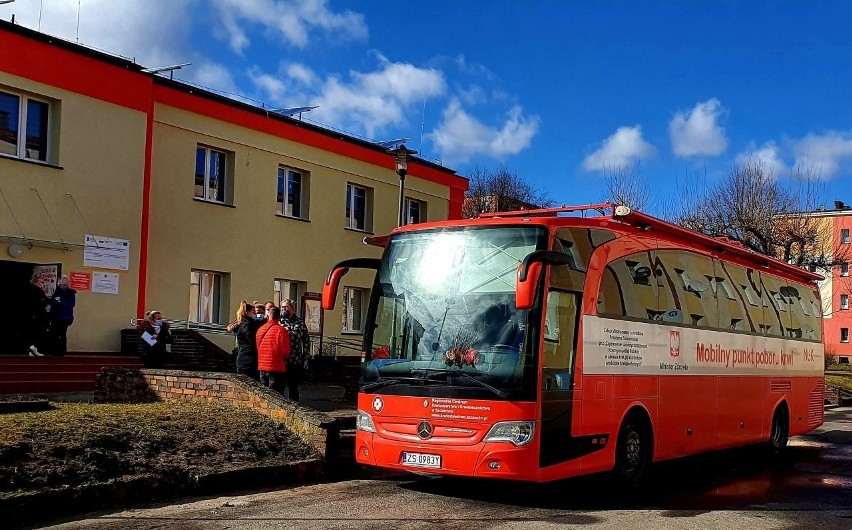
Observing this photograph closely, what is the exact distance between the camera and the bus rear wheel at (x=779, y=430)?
15.0 meters

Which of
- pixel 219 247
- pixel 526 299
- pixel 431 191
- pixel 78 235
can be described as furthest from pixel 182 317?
pixel 526 299

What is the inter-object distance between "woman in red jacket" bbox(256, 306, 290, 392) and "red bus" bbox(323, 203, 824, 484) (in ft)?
9.79

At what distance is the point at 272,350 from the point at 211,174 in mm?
12038

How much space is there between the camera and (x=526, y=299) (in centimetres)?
820

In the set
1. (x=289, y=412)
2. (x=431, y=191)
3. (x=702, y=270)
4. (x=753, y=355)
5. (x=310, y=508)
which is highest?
(x=431, y=191)

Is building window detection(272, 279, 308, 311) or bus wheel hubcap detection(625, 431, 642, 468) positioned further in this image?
building window detection(272, 279, 308, 311)

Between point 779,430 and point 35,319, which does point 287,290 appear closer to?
point 35,319

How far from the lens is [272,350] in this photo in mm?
13539

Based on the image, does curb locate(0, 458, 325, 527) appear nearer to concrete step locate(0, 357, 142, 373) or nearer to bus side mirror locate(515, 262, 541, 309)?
bus side mirror locate(515, 262, 541, 309)

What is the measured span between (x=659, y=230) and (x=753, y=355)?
12.5 ft

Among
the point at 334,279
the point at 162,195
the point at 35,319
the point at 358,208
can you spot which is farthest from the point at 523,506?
the point at 358,208

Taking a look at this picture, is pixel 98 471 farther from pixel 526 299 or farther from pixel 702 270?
pixel 702 270

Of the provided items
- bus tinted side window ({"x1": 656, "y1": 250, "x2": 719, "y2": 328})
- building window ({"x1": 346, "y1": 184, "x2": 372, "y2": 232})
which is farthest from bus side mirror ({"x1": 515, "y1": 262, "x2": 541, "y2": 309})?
building window ({"x1": 346, "y1": 184, "x2": 372, "y2": 232})

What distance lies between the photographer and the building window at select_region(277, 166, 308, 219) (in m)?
26.7
